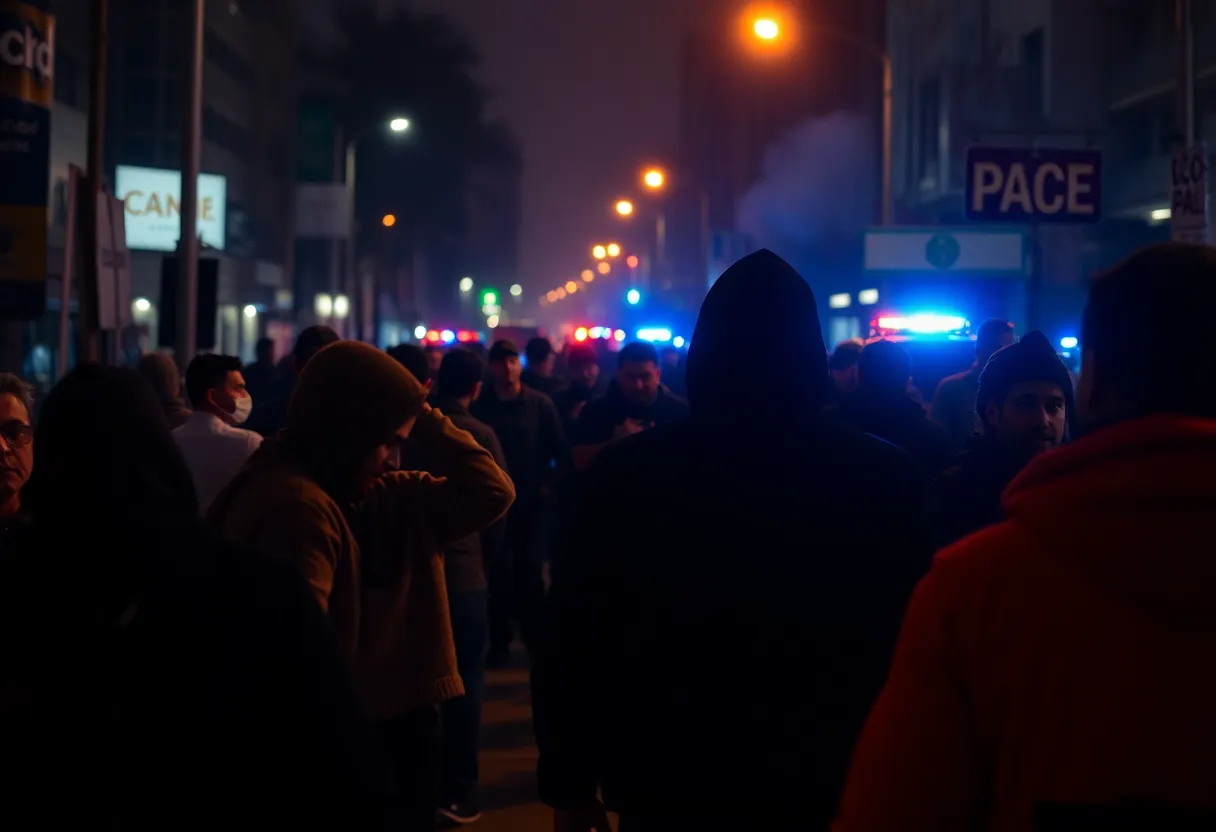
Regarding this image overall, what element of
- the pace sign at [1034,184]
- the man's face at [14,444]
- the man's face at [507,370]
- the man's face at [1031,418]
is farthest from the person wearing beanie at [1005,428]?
the pace sign at [1034,184]

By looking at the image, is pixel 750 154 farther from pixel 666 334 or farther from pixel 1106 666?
pixel 1106 666

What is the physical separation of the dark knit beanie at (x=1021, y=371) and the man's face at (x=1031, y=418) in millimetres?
26

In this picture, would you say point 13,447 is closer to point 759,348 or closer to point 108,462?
point 759,348

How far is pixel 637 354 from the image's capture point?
10531mm

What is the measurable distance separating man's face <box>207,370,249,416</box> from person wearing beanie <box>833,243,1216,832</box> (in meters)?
5.33

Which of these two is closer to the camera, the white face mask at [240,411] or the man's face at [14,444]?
the man's face at [14,444]

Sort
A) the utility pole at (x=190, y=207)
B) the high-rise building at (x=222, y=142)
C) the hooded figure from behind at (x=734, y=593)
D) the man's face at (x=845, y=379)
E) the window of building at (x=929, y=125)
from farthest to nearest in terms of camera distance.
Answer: the high-rise building at (x=222, y=142) → the window of building at (x=929, y=125) → the utility pole at (x=190, y=207) → the man's face at (x=845, y=379) → the hooded figure from behind at (x=734, y=593)

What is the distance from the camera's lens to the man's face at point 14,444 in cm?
497

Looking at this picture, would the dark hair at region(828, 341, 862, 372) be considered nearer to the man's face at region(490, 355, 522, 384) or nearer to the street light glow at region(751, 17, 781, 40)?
the man's face at region(490, 355, 522, 384)

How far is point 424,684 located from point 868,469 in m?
1.53

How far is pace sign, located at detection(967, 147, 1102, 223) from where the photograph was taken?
12.1 m

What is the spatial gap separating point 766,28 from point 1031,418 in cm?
1681

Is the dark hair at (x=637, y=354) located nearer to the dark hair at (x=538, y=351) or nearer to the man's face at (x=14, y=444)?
the dark hair at (x=538, y=351)

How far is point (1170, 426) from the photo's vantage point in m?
1.93
